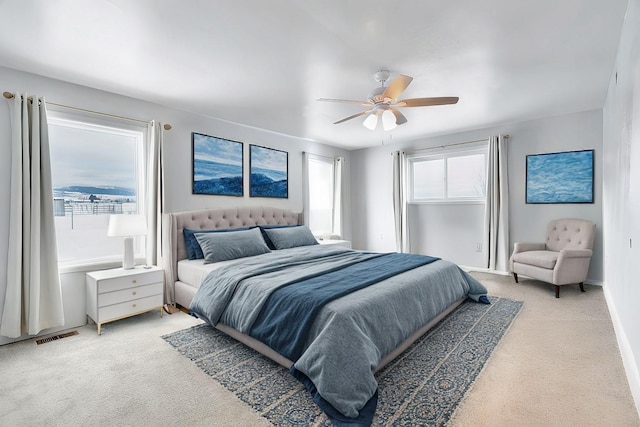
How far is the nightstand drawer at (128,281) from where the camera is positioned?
295cm

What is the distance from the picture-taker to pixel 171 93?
3.44 meters

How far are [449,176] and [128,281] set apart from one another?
513 cm

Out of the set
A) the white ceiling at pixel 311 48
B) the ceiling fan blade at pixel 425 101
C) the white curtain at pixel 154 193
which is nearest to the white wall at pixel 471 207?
the white ceiling at pixel 311 48

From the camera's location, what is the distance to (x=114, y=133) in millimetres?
3504

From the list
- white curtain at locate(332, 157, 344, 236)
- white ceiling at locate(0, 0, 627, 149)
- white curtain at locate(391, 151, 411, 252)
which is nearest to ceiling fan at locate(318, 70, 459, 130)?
white ceiling at locate(0, 0, 627, 149)

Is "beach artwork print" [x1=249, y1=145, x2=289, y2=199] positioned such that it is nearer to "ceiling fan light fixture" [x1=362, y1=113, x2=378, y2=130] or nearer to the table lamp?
the table lamp

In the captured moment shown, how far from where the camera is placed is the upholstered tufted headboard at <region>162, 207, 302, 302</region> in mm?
3615

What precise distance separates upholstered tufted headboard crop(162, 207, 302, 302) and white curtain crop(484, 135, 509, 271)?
3201 millimetres

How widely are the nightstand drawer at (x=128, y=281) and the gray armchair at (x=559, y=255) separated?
179 inches

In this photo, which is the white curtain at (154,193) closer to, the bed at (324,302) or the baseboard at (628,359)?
the bed at (324,302)

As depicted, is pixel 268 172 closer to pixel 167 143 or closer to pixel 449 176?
pixel 167 143

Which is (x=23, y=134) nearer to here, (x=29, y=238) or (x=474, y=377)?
(x=29, y=238)

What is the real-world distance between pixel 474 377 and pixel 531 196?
3.68 metres

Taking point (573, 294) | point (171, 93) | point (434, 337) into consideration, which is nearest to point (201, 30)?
point (171, 93)
